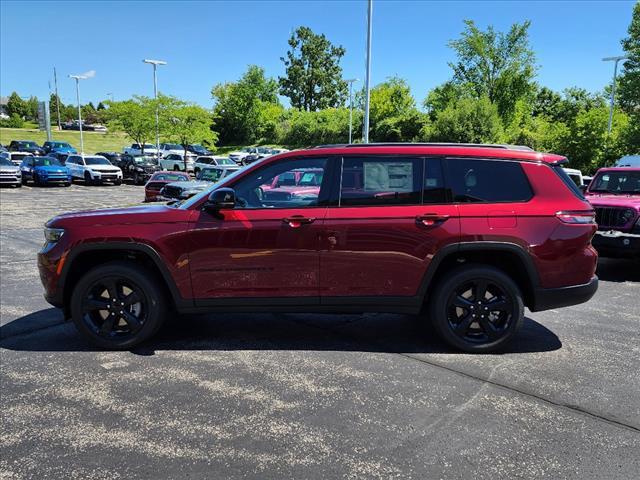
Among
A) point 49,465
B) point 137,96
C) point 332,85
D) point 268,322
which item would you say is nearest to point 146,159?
point 137,96

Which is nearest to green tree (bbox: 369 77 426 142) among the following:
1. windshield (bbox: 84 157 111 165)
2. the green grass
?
windshield (bbox: 84 157 111 165)

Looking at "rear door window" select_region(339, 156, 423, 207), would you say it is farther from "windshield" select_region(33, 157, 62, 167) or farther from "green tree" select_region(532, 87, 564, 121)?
"green tree" select_region(532, 87, 564, 121)

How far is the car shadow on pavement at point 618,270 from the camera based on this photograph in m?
7.89

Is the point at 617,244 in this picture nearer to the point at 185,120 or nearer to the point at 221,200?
the point at 221,200

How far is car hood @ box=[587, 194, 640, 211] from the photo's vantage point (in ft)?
25.8

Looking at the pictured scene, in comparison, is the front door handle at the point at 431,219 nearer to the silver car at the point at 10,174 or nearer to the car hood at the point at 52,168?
the silver car at the point at 10,174

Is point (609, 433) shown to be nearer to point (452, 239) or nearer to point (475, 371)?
point (475, 371)

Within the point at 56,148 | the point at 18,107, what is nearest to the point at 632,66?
the point at 56,148

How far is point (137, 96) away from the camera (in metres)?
36.9

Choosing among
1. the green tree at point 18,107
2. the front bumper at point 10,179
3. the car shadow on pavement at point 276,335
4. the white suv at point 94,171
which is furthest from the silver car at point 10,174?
the green tree at point 18,107

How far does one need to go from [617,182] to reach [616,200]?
1292mm

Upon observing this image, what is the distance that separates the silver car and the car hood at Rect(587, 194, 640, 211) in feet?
→ 83.8

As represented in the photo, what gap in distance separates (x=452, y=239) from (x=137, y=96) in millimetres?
37046

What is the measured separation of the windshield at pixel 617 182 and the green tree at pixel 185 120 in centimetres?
3019
